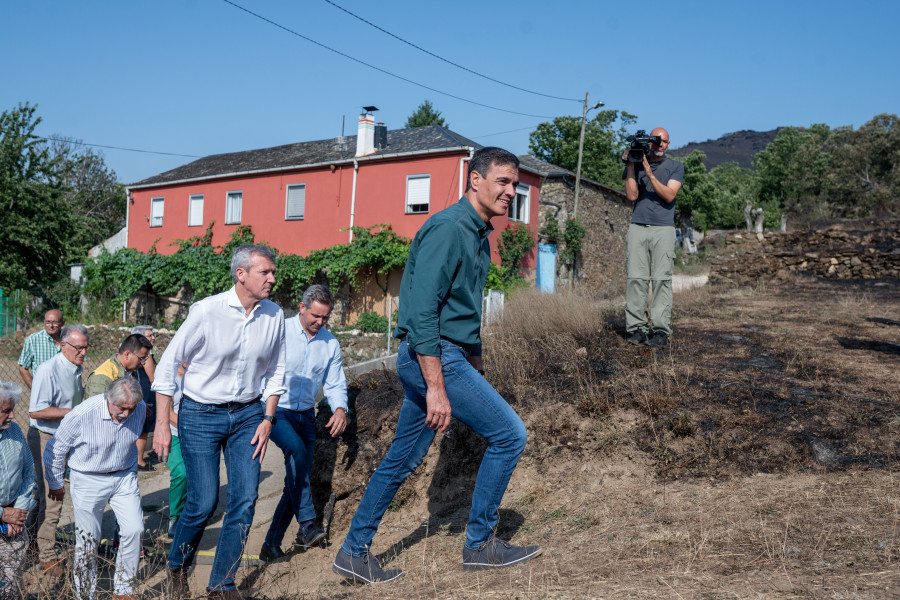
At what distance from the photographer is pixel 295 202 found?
25484 millimetres

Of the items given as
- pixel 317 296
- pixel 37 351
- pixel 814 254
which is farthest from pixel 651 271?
pixel 814 254

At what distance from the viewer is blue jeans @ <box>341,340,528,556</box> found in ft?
11.3

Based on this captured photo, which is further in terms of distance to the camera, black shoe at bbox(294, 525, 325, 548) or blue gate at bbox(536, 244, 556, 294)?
blue gate at bbox(536, 244, 556, 294)

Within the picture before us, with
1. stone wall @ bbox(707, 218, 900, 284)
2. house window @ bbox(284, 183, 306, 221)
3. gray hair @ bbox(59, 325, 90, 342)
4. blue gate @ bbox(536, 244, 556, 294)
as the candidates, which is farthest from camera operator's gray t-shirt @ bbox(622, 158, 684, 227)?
house window @ bbox(284, 183, 306, 221)

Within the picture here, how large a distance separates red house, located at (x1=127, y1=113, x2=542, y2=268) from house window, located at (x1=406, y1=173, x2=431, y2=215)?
33 mm

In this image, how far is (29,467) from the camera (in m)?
4.58

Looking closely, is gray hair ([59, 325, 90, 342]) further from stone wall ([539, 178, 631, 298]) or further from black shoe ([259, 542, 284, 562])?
Result: stone wall ([539, 178, 631, 298])

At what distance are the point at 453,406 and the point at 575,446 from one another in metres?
2.20

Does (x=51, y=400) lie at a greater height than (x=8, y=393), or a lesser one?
lesser

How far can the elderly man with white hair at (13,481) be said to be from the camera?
423 cm

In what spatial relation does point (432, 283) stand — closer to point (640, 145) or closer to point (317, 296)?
point (317, 296)

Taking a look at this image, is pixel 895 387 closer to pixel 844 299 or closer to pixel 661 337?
pixel 661 337

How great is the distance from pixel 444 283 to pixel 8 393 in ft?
10.2

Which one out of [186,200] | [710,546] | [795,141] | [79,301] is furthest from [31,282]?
[795,141]
